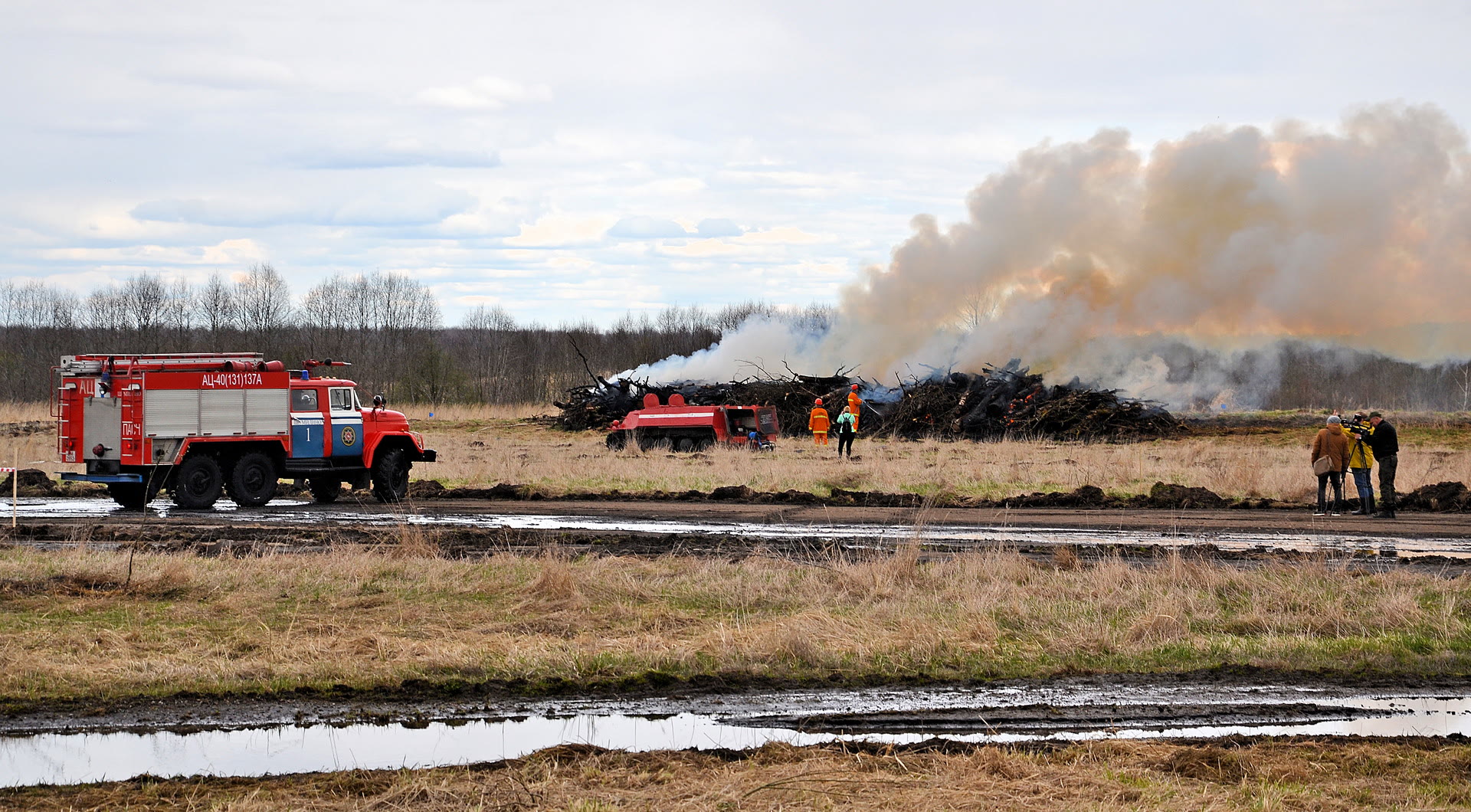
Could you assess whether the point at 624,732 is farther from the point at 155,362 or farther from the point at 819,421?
the point at 819,421

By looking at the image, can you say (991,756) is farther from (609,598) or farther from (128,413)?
(128,413)

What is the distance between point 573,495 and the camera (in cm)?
2414

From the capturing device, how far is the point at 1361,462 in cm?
2014

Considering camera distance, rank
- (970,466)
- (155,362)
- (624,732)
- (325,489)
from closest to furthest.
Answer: (624,732), (155,362), (325,489), (970,466)

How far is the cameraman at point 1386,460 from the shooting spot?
19500 mm

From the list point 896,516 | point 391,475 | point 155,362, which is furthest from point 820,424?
point 155,362

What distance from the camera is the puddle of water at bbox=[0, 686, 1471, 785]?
695 cm

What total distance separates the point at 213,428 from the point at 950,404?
90.2 feet

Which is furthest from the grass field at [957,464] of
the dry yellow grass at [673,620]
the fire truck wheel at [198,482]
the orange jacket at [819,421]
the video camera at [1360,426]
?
the dry yellow grass at [673,620]

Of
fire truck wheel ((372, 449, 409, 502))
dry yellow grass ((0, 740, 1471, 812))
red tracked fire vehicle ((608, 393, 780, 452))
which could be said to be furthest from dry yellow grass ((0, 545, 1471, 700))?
red tracked fire vehicle ((608, 393, 780, 452))

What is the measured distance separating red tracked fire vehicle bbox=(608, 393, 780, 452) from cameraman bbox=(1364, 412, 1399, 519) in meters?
17.9

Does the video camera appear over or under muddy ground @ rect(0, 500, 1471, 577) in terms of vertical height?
over

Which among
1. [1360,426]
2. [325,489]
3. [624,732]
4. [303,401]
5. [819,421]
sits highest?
[303,401]

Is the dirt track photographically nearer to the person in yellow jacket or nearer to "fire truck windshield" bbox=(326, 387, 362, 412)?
the person in yellow jacket
